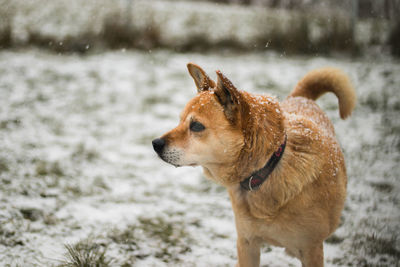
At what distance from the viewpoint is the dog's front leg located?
7.07 ft

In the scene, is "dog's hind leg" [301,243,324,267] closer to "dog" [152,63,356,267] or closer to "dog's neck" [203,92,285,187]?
"dog" [152,63,356,267]

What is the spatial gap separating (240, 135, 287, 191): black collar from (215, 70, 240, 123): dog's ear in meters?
0.32

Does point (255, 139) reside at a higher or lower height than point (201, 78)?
lower

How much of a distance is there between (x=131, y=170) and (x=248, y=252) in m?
2.26

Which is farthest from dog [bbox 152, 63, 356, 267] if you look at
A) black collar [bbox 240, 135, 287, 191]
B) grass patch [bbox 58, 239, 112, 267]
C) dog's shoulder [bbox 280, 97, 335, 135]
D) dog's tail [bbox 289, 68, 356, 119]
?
grass patch [bbox 58, 239, 112, 267]

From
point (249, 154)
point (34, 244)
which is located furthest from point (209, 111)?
point (34, 244)

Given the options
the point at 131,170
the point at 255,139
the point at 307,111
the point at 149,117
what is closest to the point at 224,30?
the point at 149,117

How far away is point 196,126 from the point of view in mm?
2002

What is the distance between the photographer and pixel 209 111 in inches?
78.1

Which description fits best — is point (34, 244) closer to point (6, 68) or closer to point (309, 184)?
point (309, 184)

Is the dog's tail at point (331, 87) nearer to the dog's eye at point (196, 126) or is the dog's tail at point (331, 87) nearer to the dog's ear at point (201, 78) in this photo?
the dog's ear at point (201, 78)

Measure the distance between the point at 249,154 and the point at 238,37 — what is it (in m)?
7.05

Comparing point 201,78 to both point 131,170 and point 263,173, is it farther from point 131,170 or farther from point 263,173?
point 131,170

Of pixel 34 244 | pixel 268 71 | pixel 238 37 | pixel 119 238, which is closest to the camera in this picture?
pixel 34 244
